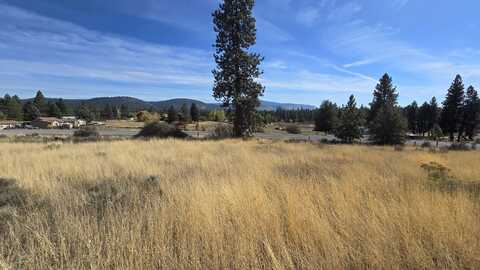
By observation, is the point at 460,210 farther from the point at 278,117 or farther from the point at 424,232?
the point at 278,117

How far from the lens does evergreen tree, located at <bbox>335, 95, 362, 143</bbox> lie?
28953mm

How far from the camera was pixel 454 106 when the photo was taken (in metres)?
46.5

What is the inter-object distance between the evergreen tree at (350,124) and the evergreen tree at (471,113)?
33916mm

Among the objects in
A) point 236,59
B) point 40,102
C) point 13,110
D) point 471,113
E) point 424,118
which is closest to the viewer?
point 236,59

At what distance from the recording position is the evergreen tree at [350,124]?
28953 millimetres

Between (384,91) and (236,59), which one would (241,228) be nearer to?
(236,59)

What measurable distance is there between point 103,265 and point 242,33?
22098mm

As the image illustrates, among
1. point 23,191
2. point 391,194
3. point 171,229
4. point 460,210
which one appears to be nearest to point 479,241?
point 460,210

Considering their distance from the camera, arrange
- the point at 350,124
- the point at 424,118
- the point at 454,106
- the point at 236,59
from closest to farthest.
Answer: the point at 236,59, the point at 350,124, the point at 454,106, the point at 424,118

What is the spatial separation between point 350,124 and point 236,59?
15379 mm

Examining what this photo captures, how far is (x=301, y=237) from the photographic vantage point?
2934 mm

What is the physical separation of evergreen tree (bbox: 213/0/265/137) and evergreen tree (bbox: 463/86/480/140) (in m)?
47.6

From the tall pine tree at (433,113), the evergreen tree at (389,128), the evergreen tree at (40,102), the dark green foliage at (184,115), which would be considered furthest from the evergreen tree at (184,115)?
the evergreen tree at (389,128)

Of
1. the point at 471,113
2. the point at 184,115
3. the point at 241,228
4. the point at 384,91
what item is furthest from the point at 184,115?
the point at 241,228
